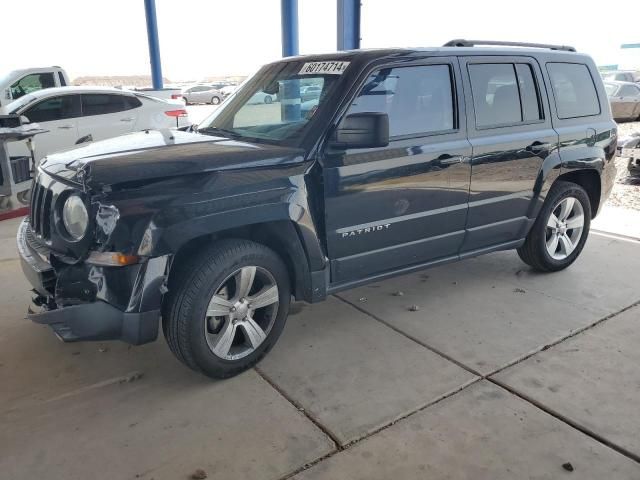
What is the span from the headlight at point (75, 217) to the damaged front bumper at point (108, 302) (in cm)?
18

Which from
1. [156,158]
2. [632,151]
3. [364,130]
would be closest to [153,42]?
[632,151]

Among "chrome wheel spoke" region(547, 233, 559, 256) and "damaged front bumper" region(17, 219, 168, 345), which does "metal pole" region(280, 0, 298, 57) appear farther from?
"damaged front bumper" region(17, 219, 168, 345)

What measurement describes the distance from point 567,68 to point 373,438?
359cm

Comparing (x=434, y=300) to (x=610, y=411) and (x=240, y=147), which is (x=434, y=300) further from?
(x=240, y=147)

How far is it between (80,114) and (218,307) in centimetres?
698

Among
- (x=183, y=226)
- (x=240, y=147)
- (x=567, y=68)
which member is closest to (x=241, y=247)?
(x=183, y=226)

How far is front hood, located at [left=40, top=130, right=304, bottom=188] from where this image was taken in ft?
9.18

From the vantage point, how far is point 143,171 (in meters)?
2.81

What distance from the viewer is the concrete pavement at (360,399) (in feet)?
8.44

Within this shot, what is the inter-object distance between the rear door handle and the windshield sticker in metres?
0.90

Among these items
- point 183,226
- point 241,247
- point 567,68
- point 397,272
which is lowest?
point 397,272

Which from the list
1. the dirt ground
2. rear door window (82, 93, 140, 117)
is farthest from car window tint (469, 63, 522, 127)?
rear door window (82, 93, 140, 117)

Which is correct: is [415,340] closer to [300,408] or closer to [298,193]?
[300,408]

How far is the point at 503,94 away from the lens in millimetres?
4180
